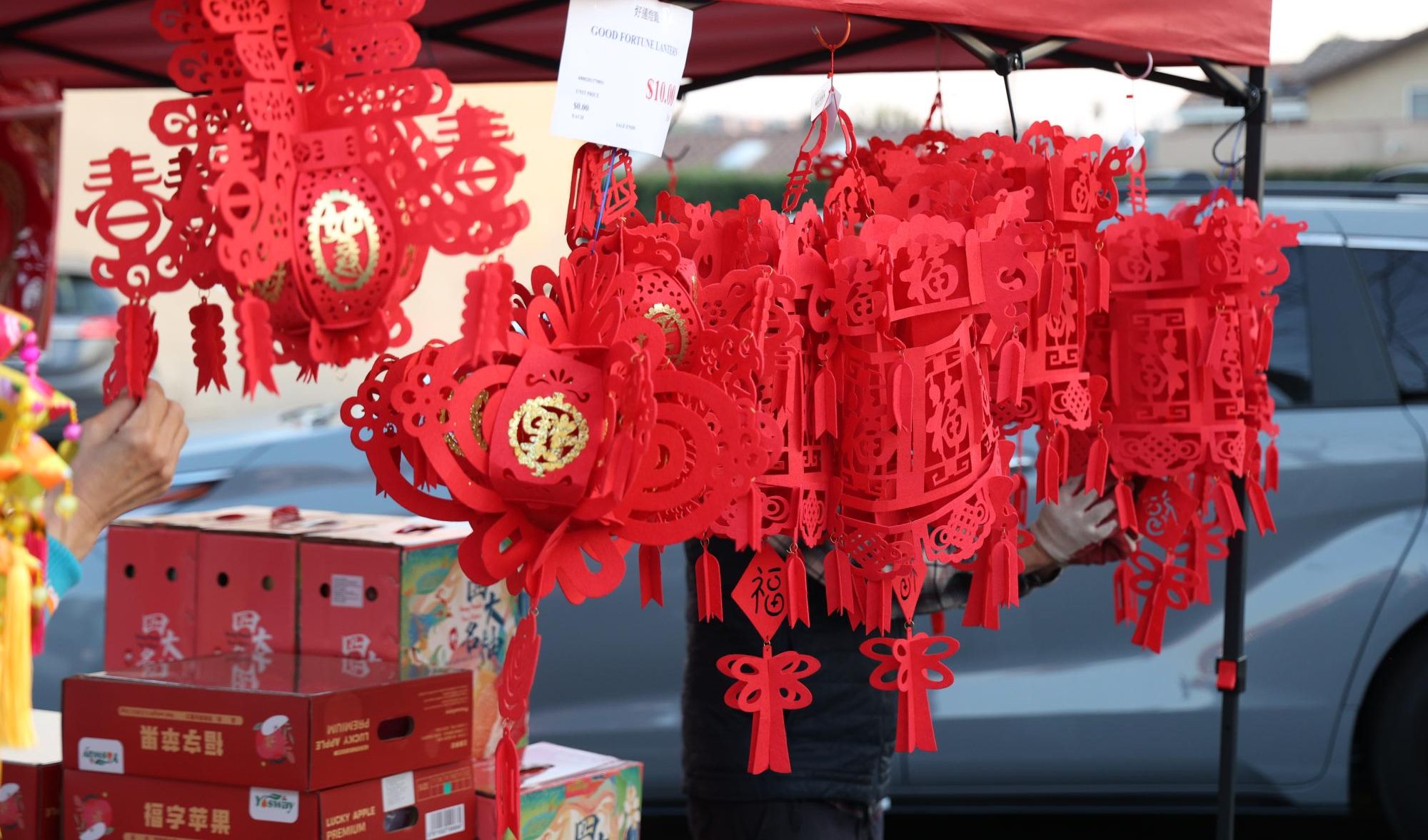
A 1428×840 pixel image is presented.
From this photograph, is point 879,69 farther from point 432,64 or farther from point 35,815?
point 35,815

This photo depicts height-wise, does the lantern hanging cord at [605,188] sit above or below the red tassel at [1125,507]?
above

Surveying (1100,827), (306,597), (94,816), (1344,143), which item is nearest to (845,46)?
(306,597)

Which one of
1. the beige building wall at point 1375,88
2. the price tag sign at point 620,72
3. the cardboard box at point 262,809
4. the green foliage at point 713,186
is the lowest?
the cardboard box at point 262,809

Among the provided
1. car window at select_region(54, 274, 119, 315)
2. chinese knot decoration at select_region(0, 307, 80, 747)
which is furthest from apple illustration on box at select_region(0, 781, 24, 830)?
car window at select_region(54, 274, 119, 315)

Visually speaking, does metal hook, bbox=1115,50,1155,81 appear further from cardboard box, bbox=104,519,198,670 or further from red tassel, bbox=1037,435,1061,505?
cardboard box, bbox=104,519,198,670

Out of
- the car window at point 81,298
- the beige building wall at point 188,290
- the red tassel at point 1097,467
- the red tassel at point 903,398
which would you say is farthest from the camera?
the beige building wall at point 188,290

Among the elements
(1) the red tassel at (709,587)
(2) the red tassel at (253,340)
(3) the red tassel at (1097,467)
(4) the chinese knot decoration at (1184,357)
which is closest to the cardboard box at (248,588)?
(1) the red tassel at (709,587)

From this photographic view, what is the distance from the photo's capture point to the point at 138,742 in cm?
196

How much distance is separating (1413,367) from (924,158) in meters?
2.27

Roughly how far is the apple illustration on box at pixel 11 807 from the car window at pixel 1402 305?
141 inches

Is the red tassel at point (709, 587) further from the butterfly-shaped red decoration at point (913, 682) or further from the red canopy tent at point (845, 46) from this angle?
the red canopy tent at point (845, 46)

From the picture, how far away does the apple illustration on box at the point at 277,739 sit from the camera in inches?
73.9

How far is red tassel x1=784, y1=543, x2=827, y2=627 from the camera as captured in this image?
173cm

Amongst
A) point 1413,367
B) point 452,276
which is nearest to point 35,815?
point 1413,367
